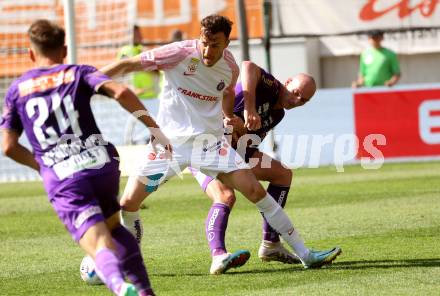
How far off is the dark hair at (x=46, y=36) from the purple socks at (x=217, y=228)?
8.58 ft

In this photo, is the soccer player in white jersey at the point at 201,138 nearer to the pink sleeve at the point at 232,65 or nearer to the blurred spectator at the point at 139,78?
the pink sleeve at the point at 232,65

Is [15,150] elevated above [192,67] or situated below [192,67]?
below

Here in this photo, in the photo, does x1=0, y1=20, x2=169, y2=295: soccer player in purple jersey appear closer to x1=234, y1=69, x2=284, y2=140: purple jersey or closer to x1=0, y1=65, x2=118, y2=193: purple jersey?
x1=0, y1=65, x2=118, y2=193: purple jersey

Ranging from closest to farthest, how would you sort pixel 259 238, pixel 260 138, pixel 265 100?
1. pixel 265 100
2. pixel 260 138
3. pixel 259 238

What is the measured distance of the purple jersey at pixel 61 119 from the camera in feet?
19.0

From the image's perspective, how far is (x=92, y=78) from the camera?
19.0 ft

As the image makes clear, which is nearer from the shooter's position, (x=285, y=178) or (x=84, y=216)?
(x=84, y=216)

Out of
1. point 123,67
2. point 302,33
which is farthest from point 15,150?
point 302,33

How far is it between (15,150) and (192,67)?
2172 millimetres

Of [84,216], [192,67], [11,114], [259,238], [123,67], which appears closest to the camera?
[84,216]

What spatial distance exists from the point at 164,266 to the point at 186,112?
1.25m

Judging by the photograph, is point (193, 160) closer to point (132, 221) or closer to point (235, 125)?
point (235, 125)

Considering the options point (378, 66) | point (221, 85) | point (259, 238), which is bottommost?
point (259, 238)

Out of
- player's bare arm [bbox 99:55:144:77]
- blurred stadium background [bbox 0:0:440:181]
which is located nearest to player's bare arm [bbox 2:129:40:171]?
player's bare arm [bbox 99:55:144:77]
